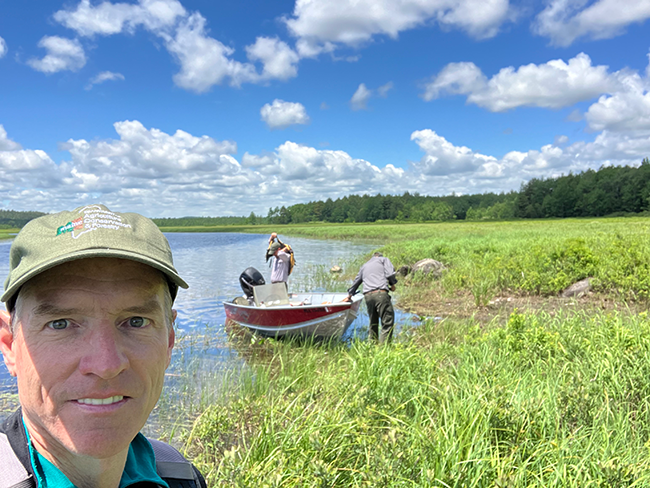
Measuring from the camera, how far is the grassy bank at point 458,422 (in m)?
3.17

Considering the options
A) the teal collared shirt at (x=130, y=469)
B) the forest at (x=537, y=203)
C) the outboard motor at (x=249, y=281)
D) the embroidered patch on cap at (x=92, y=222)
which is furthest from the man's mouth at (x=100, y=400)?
the forest at (x=537, y=203)

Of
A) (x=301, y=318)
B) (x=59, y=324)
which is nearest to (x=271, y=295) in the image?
(x=301, y=318)

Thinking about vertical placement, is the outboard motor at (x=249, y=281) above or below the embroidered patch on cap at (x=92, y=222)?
below

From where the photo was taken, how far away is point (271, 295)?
12.1m

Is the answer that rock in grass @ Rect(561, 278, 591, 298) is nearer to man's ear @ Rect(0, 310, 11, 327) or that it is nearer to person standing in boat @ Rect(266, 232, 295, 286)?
person standing in boat @ Rect(266, 232, 295, 286)

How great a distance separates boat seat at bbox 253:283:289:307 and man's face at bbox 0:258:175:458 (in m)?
10.6

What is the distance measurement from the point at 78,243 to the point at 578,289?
47.1 feet

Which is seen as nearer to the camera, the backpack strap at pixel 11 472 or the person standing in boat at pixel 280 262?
the backpack strap at pixel 11 472

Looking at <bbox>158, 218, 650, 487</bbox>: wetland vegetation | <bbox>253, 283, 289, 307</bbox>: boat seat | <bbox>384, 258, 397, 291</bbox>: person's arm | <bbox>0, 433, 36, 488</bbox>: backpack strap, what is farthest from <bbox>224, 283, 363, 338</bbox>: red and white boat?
<bbox>0, 433, 36, 488</bbox>: backpack strap

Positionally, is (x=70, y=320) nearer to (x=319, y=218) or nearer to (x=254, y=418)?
(x=254, y=418)

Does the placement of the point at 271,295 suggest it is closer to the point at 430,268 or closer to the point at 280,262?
the point at 280,262

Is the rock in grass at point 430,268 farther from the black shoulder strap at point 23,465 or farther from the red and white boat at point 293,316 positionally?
the black shoulder strap at point 23,465

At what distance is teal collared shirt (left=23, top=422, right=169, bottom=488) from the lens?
1133 millimetres

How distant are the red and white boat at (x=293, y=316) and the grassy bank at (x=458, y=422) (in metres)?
3.51
